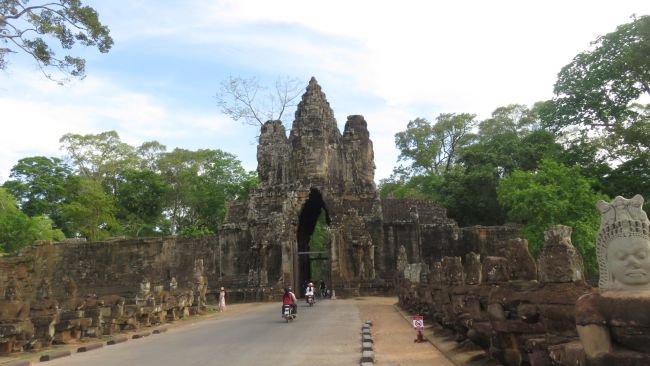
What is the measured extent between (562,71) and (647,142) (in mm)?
5908

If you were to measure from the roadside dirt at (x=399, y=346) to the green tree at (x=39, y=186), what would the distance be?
1567 inches

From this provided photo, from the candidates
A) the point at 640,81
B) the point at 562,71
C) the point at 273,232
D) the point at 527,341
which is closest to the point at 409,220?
the point at 273,232

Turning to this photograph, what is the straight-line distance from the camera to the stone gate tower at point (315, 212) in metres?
28.9

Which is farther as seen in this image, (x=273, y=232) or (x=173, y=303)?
(x=273, y=232)

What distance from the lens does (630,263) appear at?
4.35 metres

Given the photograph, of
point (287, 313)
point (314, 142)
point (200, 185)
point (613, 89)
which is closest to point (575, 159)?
point (613, 89)

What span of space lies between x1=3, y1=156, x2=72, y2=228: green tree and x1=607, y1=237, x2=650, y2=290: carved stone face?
49838mm

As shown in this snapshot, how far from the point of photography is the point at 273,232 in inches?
1176

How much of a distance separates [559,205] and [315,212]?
1656 cm

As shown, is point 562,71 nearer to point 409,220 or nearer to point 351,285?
point 409,220

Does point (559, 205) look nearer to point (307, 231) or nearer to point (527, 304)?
point (307, 231)

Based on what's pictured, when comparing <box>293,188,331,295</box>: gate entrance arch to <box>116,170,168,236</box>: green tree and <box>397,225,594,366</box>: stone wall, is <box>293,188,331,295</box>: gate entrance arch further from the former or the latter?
<box>397,225,594,366</box>: stone wall

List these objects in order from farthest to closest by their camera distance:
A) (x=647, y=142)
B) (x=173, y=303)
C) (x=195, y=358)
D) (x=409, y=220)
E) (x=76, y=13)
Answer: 1. (x=409, y=220)
2. (x=647, y=142)
3. (x=173, y=303)
4. (x=76, y=13)
5. (x=195, y=358)

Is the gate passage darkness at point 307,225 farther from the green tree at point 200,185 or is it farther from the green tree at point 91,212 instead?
the green tree at point 91,212
